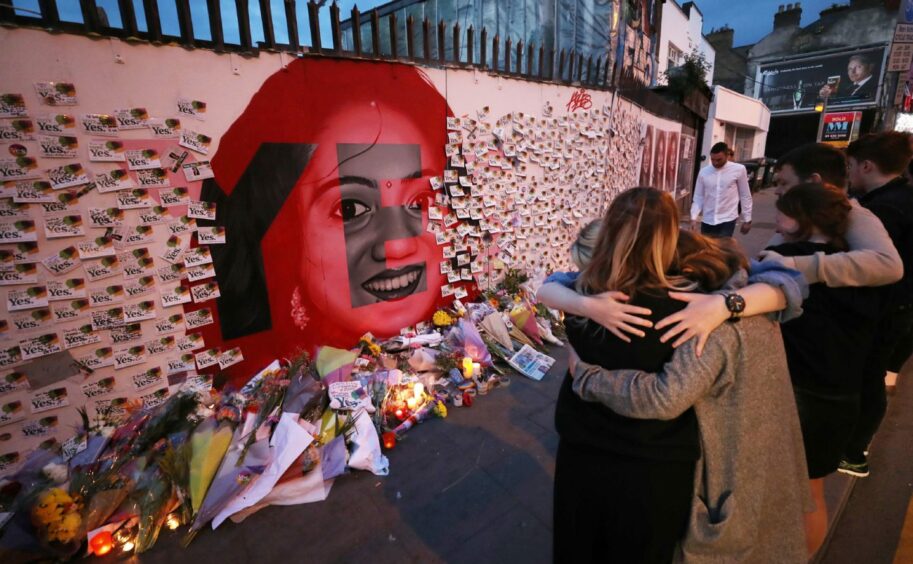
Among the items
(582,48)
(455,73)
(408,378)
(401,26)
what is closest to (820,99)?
(582,48)

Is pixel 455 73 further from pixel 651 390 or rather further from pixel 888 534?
pixel 888 534

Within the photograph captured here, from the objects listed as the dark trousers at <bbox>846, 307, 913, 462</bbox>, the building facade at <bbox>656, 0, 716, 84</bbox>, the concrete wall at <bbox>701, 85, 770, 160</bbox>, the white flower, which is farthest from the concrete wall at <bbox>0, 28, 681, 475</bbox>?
the concrete wall at <bbox>701, 85, 770, 160</bbox>

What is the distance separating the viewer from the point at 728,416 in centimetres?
119

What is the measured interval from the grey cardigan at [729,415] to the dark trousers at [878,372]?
1411mm

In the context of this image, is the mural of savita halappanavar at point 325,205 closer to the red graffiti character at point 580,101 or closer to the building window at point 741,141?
the red graffiti character at point 580,101

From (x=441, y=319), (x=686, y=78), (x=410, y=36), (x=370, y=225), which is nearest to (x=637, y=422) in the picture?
(x=370, y=225)

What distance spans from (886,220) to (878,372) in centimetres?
81

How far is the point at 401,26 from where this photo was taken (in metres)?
9.79

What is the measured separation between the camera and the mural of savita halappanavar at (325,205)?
323 centimetres

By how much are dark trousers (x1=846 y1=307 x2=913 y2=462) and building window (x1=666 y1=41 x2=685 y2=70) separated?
12.9 meters

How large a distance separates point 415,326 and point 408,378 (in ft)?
3.08

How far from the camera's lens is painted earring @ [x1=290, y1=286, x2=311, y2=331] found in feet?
11.8

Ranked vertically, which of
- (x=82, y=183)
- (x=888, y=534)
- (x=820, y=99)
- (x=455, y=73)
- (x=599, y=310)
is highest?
(x=820, y=99)

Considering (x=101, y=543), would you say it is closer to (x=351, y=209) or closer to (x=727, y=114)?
(x=351, y=209)
